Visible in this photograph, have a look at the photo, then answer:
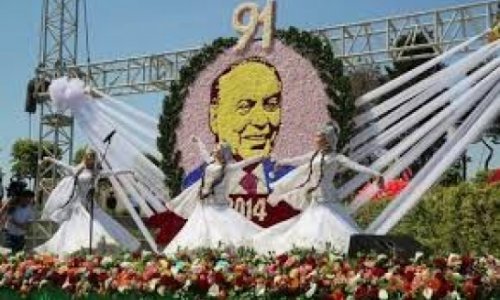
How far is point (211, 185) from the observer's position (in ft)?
30.7

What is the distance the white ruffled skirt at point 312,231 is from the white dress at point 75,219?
193 centimetres

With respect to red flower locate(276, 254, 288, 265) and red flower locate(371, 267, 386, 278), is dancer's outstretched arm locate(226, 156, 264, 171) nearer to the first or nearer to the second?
red flower locate(276, 254, 288, 265)

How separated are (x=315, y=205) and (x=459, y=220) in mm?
3605

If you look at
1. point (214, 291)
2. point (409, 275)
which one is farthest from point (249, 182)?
point (409, 275)

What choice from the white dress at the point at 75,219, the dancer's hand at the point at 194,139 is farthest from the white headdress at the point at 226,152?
the white dress at the point at 75,219

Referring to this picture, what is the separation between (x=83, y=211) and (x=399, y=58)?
25.2 ft

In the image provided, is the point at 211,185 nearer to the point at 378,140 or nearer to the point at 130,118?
the point at 378,140

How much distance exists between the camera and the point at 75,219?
10.2 metres

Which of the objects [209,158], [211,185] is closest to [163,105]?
[209,158]

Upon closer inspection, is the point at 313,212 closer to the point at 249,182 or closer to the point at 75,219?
the point at 249,182

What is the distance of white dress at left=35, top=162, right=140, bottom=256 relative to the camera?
32.3 ft

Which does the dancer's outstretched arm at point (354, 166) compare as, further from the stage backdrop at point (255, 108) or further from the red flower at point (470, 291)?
the red flower at point (470, 291)

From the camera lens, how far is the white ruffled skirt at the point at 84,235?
9586 millimetres

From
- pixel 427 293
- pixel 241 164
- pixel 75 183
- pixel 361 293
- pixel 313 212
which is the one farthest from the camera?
pixel 75 183
